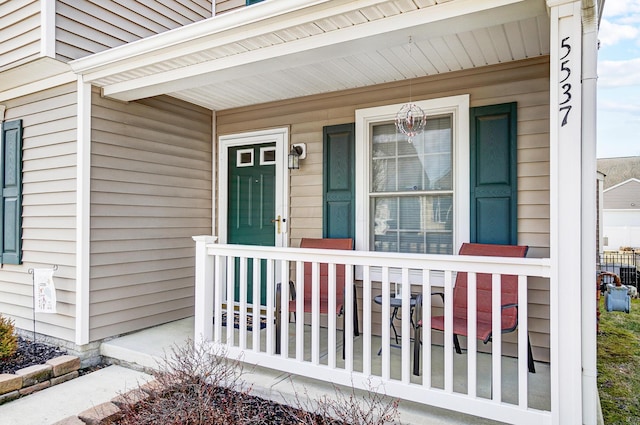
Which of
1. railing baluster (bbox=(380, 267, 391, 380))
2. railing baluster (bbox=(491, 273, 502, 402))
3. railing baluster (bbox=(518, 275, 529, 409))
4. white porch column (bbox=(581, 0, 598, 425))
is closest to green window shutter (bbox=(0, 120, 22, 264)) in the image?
railing baluster (bbox=(380, 267, 391, 380))

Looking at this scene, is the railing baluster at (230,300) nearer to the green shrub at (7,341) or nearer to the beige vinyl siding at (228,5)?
the green shrub at (7,341)

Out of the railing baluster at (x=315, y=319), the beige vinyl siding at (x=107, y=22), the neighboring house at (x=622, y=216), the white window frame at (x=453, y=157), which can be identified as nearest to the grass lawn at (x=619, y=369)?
the white window frame at (x=453, y=157)

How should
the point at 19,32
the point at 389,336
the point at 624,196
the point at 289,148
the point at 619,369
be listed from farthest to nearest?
the point at 624,196
the point at 289,148
the point at 619,369
the point at 19,32
the point at 389,336

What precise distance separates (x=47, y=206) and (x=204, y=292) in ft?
6.37

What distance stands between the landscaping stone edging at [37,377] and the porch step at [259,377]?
321 mm

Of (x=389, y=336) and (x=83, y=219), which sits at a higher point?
(x=83, y=219)

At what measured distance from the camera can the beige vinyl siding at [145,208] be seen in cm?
366

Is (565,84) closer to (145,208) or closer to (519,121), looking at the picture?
(519,121)

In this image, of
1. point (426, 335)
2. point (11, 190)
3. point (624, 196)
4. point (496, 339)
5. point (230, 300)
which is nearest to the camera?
point (496, 339)

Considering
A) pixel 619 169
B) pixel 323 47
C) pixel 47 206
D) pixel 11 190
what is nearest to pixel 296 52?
pixel 323 47

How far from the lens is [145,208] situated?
4027mm

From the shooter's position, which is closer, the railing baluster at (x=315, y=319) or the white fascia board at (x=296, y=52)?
the white fascia board at (x=296, y=52)

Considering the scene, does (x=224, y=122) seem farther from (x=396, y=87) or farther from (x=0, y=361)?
(x=0, y=361)

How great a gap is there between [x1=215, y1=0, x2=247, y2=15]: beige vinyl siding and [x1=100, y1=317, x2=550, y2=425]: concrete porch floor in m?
3.68
